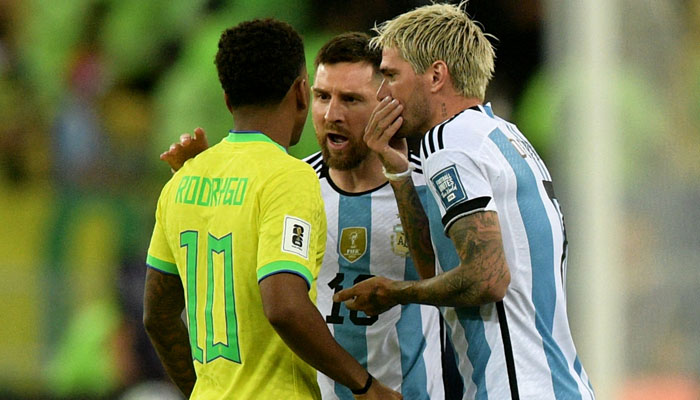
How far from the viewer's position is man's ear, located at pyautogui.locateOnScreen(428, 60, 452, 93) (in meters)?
3.14

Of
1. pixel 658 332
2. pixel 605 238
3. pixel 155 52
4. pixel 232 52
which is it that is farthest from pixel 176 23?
pixel 232 52

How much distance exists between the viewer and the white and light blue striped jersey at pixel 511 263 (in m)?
2.89

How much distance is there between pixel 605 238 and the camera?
5207mm

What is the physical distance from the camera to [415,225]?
3.22m

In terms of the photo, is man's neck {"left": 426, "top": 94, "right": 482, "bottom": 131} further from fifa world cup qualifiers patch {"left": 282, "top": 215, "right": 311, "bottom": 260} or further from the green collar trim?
fifa world cup qualifiers patch {"left": 282, "top": 215, "right": 311, "bottom": 260}

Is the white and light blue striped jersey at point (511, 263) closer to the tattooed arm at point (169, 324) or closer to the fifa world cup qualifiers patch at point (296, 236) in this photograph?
the fifa world cup qualifiers patch at point (296, 236)

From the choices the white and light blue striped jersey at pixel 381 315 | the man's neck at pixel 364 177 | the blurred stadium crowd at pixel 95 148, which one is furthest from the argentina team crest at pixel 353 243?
the blurred stadium crowd at pixel 95 148

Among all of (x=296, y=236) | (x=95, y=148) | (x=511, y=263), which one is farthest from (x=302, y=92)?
(x=95, y=148)

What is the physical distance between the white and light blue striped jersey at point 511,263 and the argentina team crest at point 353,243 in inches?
26.1

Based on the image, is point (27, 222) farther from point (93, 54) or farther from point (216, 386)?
point (216, 386)

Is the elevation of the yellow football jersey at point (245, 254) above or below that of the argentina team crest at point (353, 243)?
above

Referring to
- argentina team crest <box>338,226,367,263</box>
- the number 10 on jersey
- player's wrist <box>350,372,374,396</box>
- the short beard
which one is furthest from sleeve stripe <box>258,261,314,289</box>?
the short beard

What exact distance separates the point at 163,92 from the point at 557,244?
3.74 metres

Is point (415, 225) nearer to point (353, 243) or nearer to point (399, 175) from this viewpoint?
point (399, 175)
